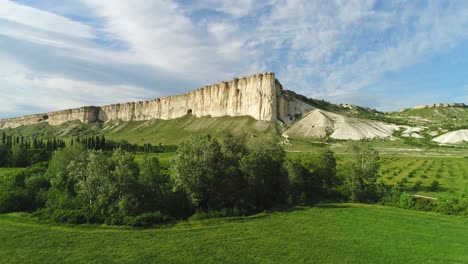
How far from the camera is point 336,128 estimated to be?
550ft

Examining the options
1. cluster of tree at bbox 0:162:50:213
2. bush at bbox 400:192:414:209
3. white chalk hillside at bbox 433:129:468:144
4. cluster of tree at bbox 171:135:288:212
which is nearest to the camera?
cluster of tree at bbox 0:162:50:213

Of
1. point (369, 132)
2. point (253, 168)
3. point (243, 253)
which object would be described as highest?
point (369, 132)

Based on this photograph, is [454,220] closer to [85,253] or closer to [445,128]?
[85,253]

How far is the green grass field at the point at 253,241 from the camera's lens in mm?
26406

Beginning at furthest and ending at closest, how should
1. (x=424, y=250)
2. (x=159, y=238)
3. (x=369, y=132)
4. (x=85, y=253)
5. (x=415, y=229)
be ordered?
(x=369, y=132), (x=415, y=229), (x=159, y=238), (x=424, y=250), (x=85, y=253)

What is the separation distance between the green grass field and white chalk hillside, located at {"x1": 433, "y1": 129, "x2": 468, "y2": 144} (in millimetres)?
144373

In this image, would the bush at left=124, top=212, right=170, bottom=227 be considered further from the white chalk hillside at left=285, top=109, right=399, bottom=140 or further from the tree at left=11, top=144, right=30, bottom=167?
the white chalk hillside at left=285, top=109, right=399, bottom=140

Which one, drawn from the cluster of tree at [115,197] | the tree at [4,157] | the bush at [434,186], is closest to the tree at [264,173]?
the cluster of tree at [115,197]

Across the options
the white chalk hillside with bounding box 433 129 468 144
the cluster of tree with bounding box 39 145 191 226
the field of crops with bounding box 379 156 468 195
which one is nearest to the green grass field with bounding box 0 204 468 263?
the cluster of tree with bounding box 39 145 191 226

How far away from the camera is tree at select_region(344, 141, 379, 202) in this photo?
156 feet

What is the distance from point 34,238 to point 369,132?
160812 millimetres

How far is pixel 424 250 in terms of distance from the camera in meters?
28.6

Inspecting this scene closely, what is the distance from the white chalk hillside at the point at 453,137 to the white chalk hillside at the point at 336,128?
22.6 meters

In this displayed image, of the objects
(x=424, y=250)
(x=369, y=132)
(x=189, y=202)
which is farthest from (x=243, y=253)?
(x=369, y=132)
